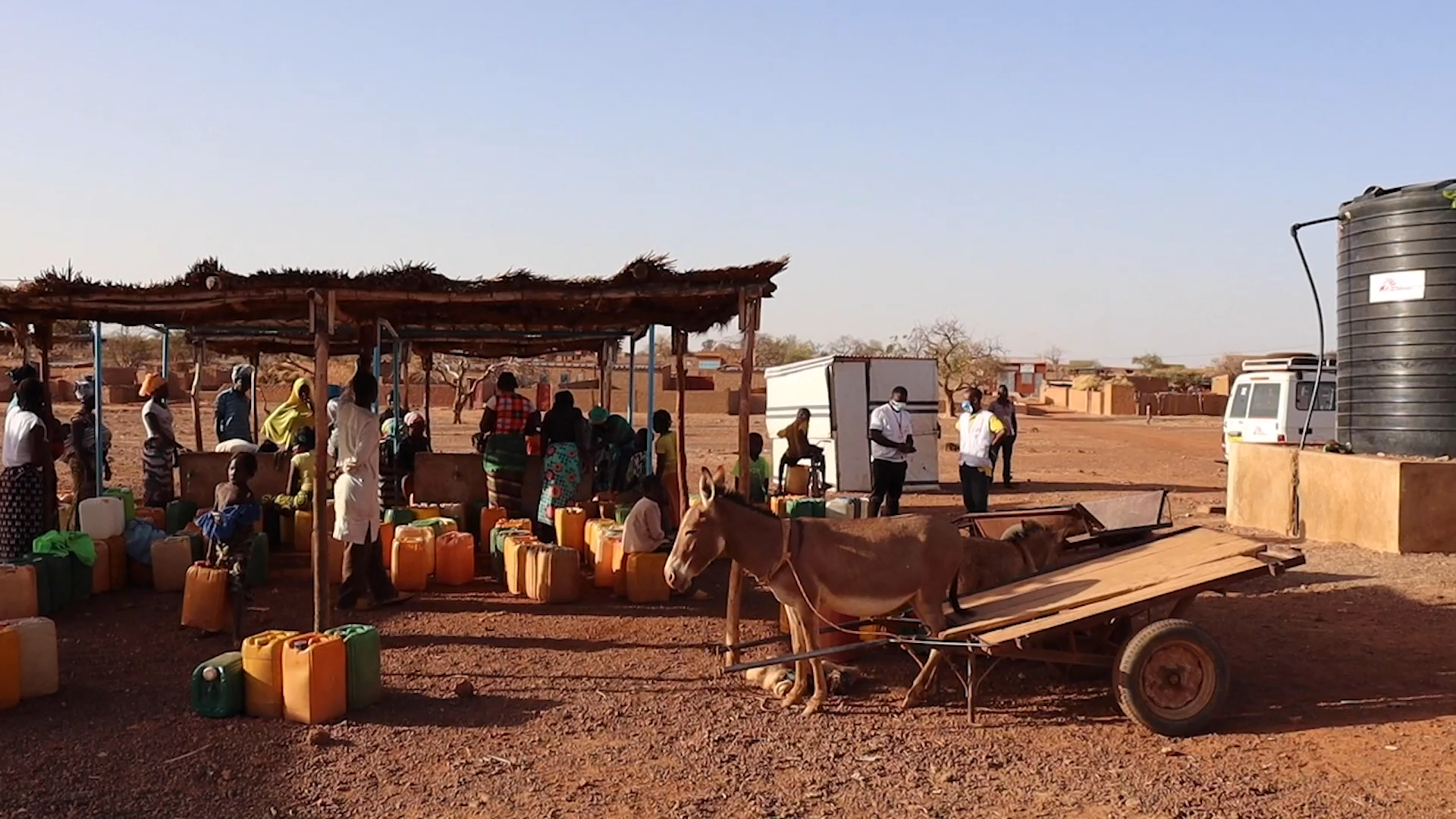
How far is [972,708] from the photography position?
6.10 m

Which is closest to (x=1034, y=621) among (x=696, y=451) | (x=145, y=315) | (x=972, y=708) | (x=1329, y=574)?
A: (x=972, y=708)

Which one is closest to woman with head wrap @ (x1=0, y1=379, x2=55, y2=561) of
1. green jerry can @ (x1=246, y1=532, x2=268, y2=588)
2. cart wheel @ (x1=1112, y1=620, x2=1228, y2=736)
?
green jerry can @ (x1=246, y1=532, x2=268, y2=588)

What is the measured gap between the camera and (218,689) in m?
6.00

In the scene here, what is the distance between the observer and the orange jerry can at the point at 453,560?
387 inches

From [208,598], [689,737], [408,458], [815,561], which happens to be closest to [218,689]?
[208,598]

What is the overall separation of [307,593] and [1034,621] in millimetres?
6282

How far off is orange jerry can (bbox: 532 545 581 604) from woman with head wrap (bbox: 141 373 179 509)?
5315 millimetres

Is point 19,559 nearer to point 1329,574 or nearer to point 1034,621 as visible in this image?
point 1034,621

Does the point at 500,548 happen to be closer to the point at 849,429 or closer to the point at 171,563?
the point at 171,563

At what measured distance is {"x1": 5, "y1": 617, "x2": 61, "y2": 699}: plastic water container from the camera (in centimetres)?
625

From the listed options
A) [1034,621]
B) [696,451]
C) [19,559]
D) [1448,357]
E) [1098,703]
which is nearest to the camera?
[1034,621]

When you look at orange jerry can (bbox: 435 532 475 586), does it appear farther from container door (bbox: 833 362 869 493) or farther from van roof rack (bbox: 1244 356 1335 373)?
van roof rack (bbox: 1244 356 1335 373)

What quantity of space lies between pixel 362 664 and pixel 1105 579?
4.29m

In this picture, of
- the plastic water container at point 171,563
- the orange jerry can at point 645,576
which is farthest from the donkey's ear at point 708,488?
the plastic water container at point 171,563
